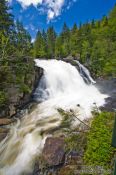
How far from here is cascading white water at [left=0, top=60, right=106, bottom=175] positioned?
45.6 ft

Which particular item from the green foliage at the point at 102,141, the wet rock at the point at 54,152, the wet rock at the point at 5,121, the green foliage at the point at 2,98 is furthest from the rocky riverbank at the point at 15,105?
the green foliage at the point at 102,141

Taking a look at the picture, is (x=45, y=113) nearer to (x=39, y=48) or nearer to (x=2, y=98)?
(x=2, y=98)

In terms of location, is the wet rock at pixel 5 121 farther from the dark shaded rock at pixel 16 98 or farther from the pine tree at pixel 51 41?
the pine tree at pixel 51 41

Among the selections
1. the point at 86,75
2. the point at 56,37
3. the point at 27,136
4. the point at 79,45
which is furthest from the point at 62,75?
the point at 56,37

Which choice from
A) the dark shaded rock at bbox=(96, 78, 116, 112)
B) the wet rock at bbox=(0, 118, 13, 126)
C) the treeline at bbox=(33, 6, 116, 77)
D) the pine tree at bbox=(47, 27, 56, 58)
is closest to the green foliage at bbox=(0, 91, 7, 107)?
the wet rock at bbox=(0, 118, 13, 126)

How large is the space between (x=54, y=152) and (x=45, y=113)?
6.95 m

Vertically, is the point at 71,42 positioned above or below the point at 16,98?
above

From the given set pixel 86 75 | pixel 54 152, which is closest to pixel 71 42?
pixel 86 75

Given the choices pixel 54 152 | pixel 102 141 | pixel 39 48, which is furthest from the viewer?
pixel 39 48

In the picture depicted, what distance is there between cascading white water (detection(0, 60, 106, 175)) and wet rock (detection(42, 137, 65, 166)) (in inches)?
45.7

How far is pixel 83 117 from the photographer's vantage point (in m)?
17.5

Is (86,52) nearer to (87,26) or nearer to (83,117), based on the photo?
(87,26)

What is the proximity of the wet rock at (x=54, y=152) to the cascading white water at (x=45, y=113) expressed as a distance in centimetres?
116

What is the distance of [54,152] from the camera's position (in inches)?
499
